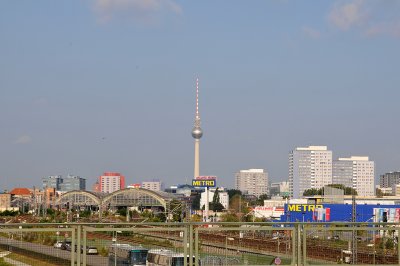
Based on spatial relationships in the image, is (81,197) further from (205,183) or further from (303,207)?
(303,207)

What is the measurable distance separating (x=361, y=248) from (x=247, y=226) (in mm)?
3260

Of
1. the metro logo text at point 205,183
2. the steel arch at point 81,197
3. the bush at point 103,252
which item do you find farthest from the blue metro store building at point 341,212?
the steel arch at point 81,197

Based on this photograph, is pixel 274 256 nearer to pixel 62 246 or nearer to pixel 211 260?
pixel 211 260

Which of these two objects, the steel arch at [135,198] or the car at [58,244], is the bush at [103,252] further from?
the steel arch at [135,198]

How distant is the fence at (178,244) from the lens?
1367 cm

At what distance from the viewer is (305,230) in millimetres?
15227

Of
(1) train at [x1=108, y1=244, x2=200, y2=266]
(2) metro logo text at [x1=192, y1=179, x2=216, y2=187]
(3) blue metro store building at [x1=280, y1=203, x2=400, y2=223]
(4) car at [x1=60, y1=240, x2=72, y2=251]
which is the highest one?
(2) metro logo text at [x1=192, y1=179, x2=216, y2=187]

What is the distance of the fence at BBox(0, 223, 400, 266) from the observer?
1367 centimetres

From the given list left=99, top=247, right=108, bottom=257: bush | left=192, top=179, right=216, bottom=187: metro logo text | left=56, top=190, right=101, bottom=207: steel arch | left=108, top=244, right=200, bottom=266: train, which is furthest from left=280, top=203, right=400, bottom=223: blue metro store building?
left=56, top=190, right=101, bottom=207: steel arch

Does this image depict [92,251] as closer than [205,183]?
Yes

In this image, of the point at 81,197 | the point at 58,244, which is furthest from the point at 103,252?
the point at 81,197

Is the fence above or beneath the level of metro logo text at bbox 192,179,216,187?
beneath

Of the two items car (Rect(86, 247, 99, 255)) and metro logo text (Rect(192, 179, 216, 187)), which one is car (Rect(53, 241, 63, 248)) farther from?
metro logo text (Rect(192, 179, 216, 187))

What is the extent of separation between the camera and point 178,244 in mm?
14680
